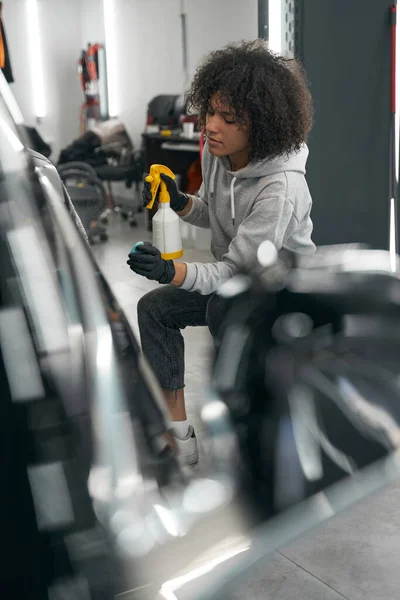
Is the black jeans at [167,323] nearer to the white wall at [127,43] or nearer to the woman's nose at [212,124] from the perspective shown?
the woman's nose at [212,124]

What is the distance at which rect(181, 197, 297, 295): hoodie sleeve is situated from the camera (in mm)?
1883

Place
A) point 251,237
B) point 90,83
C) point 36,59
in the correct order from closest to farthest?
point 251,237 → point 90,83 → point 36,59

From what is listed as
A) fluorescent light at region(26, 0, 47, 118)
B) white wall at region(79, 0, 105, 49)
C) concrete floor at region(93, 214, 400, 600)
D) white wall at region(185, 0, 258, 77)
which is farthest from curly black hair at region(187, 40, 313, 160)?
fluorescent light at region(26, 0, 47, 118)

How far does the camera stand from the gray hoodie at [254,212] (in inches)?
74.5

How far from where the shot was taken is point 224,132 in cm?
194

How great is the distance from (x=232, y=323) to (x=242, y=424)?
252mm

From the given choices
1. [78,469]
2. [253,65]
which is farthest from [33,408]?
[253,65]

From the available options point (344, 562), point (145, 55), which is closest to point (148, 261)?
point (344, 562)

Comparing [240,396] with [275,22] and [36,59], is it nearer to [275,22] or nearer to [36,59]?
[275,22]

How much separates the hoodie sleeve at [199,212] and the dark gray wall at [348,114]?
1.56 meters

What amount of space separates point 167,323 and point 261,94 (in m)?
0.68

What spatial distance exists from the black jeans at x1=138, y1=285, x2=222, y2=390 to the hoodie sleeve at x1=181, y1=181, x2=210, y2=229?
0.79 feet

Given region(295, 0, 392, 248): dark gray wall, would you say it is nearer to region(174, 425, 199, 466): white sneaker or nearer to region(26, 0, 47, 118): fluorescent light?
region(174, 425, 199, 466): white sneaker

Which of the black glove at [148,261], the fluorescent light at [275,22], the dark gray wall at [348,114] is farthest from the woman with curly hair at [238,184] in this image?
the dark gray wall at [348,114]
